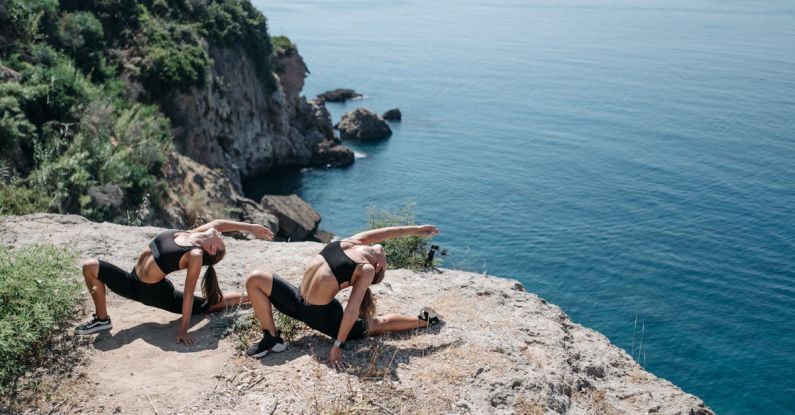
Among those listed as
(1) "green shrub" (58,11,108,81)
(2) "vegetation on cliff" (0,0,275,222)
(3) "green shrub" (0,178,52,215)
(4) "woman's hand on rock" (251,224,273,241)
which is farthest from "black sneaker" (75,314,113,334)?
(1) "green shrub" (58,11,108,81)

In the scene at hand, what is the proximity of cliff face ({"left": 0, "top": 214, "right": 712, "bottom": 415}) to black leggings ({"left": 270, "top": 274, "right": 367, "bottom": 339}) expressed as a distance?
0.40m

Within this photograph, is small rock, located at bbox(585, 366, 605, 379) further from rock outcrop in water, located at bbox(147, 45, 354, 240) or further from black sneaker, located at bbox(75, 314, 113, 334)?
rock outcrop in water, located at bbox(147, 45, 354, 240)

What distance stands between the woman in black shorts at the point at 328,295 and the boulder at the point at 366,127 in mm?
64685

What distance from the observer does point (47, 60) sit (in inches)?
1065

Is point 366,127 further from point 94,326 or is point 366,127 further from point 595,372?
point 94,326

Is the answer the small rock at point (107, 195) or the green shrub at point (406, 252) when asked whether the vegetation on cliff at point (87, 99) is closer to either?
the small rock at point (107, 195)

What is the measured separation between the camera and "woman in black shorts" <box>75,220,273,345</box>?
1002 cm

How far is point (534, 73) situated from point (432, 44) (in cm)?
3135

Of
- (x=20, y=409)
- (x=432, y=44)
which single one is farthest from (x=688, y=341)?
(x=432, y=44)

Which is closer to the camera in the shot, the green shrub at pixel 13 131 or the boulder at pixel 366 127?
the green shrub at pixel 13 131

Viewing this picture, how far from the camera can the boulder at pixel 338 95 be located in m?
88.3

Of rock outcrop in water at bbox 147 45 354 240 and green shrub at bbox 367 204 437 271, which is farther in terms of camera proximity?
rock outcrop in water at bbox 147 45 354 240

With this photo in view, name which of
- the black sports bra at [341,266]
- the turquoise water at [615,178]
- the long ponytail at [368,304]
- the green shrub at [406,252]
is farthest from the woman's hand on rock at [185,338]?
the turquoise water at [615,178]

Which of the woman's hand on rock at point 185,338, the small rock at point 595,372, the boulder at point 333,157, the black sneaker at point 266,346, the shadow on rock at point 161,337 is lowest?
the boulder at point 333,157
